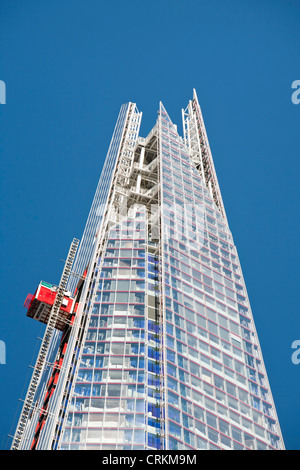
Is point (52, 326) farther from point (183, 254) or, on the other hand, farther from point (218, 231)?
point (218, 231)

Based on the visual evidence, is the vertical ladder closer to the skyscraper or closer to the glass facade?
the skyscraper

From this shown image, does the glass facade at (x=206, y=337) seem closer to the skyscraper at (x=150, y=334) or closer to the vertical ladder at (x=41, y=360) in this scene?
the skyscraper at (x=150, y=334)

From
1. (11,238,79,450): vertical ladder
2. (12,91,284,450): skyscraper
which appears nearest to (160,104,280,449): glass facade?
(12,91,284,450): skyscraper

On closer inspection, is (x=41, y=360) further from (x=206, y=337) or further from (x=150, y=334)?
(x=206, y=337)

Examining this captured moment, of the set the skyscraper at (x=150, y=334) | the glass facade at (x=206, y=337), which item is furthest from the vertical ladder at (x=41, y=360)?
the glass facade at (x=206, y=337)

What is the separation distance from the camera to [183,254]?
76438 mm

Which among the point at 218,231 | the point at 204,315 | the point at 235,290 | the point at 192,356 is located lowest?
the point at 192,356

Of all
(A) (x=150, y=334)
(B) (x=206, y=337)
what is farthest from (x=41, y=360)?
(B) (x=206, y=337)

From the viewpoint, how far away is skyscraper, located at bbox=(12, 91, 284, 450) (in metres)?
56.0

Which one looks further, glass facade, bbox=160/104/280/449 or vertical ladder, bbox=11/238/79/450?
vertical ladder, bbox=11/238/79/450
